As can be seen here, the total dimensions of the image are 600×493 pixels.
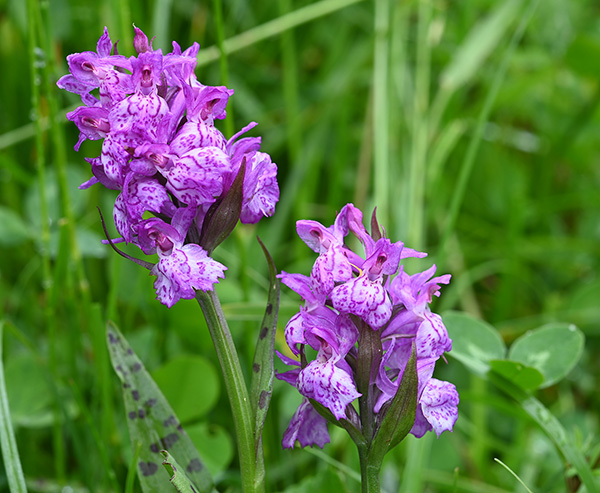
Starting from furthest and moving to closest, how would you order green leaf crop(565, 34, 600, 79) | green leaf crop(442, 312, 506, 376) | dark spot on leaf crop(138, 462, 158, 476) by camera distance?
green leaf crop(565, 34, 600, 79) < green leaf crop(442, 312, 506, 376) < dark spot on leaf crop(138, 462, 158, 476)

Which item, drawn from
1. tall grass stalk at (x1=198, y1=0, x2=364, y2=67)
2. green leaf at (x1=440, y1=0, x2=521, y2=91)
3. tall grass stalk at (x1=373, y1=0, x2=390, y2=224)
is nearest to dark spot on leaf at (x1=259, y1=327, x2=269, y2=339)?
tall grass stalk at (x1=373, y1=0, x2=390, y2=224)

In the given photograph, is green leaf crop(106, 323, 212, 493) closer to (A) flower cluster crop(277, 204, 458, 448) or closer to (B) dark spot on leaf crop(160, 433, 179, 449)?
(B) dark spot on leaf crop(160, 433, 179, 449)

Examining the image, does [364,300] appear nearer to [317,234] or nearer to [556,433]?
[317,234]

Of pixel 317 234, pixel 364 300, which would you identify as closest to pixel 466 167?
pixel 317 234

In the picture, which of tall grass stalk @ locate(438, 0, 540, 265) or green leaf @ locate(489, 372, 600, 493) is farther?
tall grass stalk @ locate(438, 0, 540, 265)

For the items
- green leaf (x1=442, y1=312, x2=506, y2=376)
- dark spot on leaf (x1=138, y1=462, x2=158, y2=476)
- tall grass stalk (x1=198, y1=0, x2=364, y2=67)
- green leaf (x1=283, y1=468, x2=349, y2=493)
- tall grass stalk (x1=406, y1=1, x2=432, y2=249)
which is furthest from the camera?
tall grass stalk (x1=198, y1=0, x2=364, y2=67)

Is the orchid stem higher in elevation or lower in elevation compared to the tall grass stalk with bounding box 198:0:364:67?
lower

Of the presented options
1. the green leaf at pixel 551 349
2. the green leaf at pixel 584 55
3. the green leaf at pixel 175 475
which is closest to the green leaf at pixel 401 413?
the green leaf at pixel 175 475
